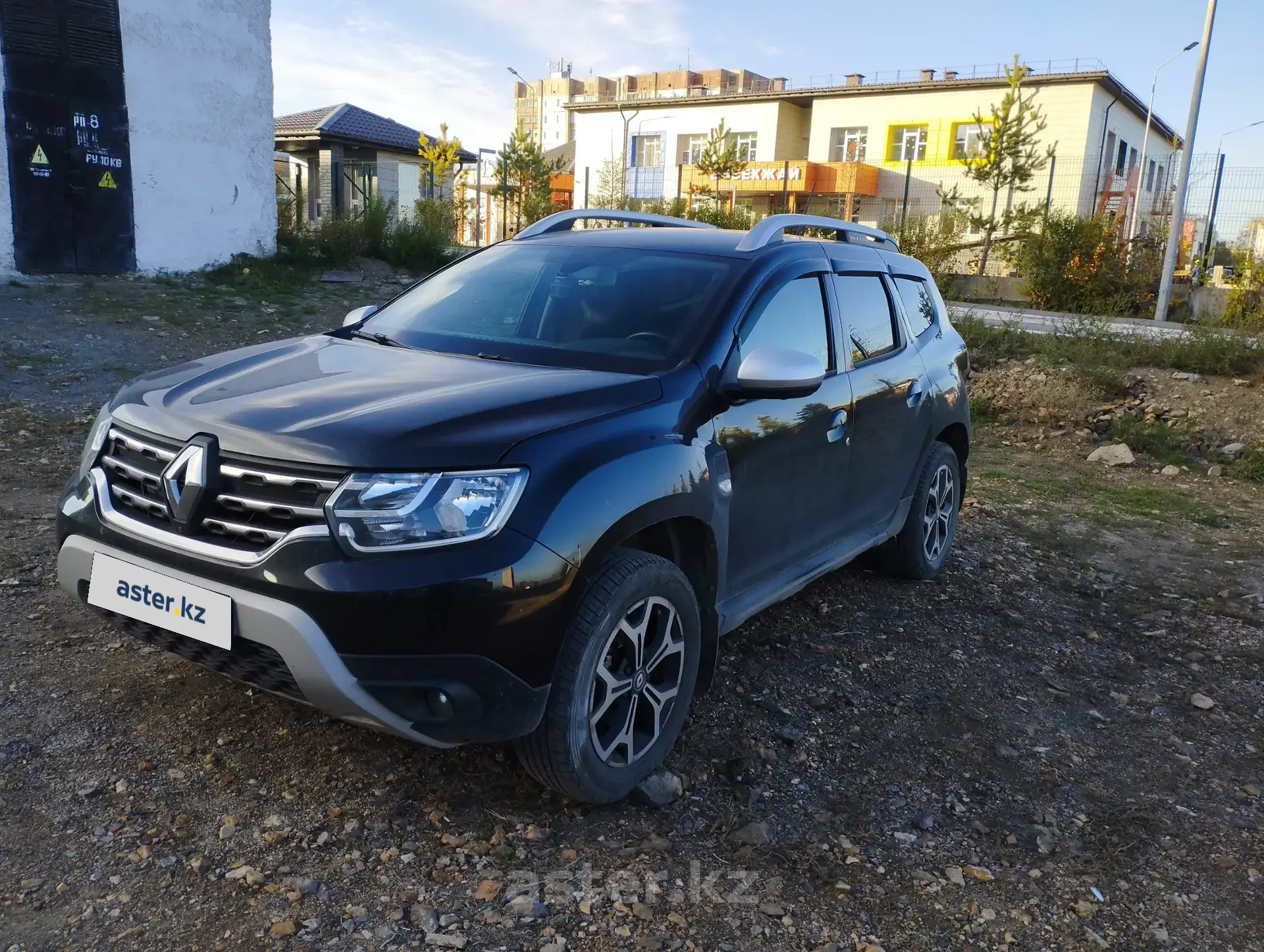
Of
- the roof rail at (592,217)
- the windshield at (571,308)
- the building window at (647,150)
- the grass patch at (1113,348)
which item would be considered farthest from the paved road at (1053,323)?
the building window at (647,150)

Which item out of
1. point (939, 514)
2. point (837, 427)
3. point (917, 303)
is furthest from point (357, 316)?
point (939, 514)

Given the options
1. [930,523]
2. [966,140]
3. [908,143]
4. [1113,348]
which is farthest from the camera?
[908,143]

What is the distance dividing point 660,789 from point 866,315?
2284 millimetres

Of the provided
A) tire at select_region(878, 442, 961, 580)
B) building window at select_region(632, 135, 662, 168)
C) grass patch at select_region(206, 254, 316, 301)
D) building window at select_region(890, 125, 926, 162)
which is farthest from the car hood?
building window at select_region(632, 135, 662, 168)

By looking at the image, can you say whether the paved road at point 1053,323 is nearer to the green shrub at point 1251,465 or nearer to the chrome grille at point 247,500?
the green shrub at point 1251,465

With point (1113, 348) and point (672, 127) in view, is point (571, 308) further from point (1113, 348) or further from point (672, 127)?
point (672, 127)

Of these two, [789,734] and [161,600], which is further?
[789,734]

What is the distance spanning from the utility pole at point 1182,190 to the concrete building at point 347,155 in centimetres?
1602

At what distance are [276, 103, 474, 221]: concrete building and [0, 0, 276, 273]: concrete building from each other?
24.8 feet

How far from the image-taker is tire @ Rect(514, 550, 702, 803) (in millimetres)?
2617

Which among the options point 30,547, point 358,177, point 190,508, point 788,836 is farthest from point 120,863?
point 358,177

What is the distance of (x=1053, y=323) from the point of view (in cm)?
1245

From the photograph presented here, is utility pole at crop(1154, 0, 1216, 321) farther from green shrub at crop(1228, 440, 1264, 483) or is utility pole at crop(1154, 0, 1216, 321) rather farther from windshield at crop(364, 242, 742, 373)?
windshield at crop(364, 242, 742, 373)

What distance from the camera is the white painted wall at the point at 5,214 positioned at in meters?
12.2
